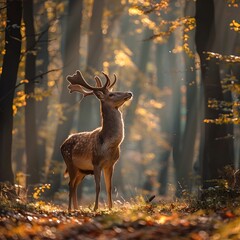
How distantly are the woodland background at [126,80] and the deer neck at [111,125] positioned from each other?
127 cm

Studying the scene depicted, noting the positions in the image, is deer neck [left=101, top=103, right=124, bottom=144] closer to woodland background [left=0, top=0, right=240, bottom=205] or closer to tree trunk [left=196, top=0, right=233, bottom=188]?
woodland background [left=0, top=0, right=240, bottom=205]

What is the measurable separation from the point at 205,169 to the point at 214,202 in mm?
6400

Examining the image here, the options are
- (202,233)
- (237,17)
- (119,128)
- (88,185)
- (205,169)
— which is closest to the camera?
(202,233)

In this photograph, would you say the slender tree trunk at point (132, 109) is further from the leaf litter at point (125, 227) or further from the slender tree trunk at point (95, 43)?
the leaf litter at point (125, 227)

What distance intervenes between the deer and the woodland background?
2.01 feet

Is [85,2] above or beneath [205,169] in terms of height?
above

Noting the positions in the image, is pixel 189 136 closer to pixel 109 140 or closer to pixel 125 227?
pixel 109 140

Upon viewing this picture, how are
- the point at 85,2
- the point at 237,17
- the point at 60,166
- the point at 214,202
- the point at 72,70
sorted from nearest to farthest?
the point at 214,202, the point at 237,17, the point at 72,70, the point at 60,166, the point at 85,2

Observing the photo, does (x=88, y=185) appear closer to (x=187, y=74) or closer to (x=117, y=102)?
(x=187, y=74)

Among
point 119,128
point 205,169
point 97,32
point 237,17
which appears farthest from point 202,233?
point 97,32

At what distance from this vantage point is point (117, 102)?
13.6 metres

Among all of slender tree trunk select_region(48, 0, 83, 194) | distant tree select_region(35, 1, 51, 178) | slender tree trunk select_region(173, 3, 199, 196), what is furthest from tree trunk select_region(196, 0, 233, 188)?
distant tree select_region(35, 1, 51, 178)

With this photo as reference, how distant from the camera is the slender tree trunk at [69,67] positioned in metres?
24.0

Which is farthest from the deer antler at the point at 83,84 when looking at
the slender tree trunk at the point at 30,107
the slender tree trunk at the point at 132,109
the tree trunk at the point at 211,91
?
the slender tree trunk at the point at 132,109
